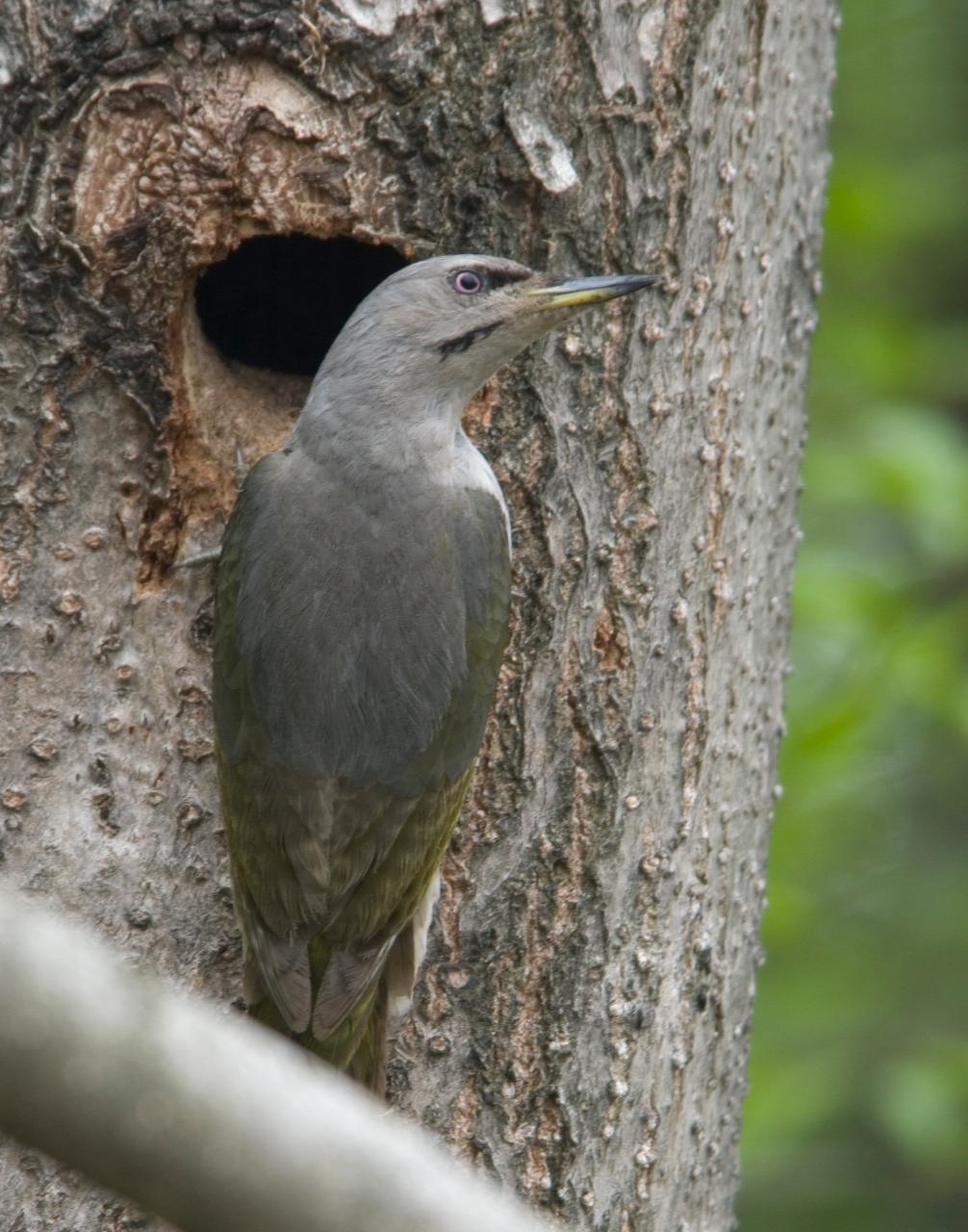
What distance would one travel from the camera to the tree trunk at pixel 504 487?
10.1 ft

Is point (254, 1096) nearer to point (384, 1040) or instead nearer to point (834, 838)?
point (384, 1040)

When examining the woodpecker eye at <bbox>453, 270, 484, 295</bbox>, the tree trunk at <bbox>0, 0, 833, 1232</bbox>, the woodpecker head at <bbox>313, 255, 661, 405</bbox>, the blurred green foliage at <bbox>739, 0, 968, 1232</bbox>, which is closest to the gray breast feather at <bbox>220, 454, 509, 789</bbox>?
the tree trunk at <bbox>0, 0, 833, 1232</bbox>

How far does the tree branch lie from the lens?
3.56 feet

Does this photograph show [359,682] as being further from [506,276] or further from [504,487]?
[506,276]

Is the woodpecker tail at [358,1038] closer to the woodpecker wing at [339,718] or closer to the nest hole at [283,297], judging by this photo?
the woodpecker wing at [339,718]

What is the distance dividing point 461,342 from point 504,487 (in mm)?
352

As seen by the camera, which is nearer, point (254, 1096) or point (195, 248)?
point (254, 1096)

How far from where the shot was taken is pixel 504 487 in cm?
323

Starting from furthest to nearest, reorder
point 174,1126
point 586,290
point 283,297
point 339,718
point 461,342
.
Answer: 1. point 283,297
2. point 461,342
3. point 339,718
4. point 586,290
5. point 174,1126

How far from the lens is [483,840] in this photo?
3.15 meters

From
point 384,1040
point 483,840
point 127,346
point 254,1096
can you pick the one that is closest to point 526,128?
point 127,346

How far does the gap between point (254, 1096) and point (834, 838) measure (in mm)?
5126

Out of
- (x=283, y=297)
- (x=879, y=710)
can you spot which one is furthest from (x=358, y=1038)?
(x=283, y=297)

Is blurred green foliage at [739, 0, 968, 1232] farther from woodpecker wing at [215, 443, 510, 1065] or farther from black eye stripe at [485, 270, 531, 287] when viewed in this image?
black eye stripe at [485, 270, 531, 287]
